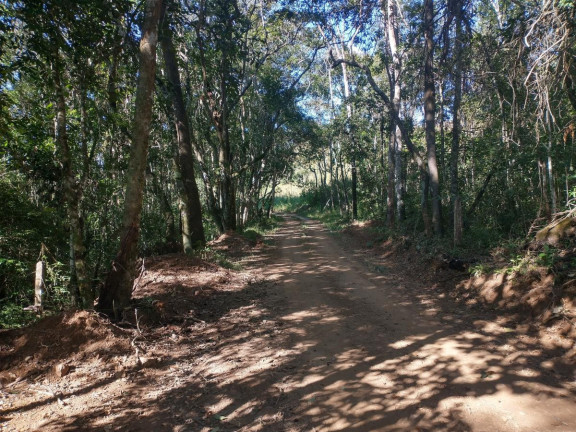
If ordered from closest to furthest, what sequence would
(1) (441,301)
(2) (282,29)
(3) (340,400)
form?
(3) (340,400) < (1) (441,301) < (2) (282,29)

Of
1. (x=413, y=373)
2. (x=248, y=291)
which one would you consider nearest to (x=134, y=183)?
(x=248, y=291)

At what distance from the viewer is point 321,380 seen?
4.27m

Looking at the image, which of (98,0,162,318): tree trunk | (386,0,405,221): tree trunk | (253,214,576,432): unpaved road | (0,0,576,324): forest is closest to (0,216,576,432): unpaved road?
(253,214,576,432): unpaved road

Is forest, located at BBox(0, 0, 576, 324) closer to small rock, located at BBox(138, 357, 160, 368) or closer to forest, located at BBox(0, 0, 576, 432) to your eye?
forest, located at BBox(0, 0, 576, 432)

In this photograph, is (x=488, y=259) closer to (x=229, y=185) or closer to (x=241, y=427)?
(x=241, y=427)

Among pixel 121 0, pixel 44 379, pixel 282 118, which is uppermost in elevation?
pixel 282 118

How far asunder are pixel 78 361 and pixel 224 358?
1887mm

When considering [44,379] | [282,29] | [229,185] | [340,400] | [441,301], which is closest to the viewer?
[340,400]

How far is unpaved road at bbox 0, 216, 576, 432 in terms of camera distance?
3.51 meters

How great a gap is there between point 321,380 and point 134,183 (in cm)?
408

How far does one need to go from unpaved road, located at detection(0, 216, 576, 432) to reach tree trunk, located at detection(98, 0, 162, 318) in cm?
86

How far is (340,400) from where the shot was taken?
3834 millimetres

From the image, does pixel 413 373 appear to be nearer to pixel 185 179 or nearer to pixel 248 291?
pixel 248 291

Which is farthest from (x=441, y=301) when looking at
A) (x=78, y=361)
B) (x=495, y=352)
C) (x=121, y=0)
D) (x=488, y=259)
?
(x=121, y=0)
